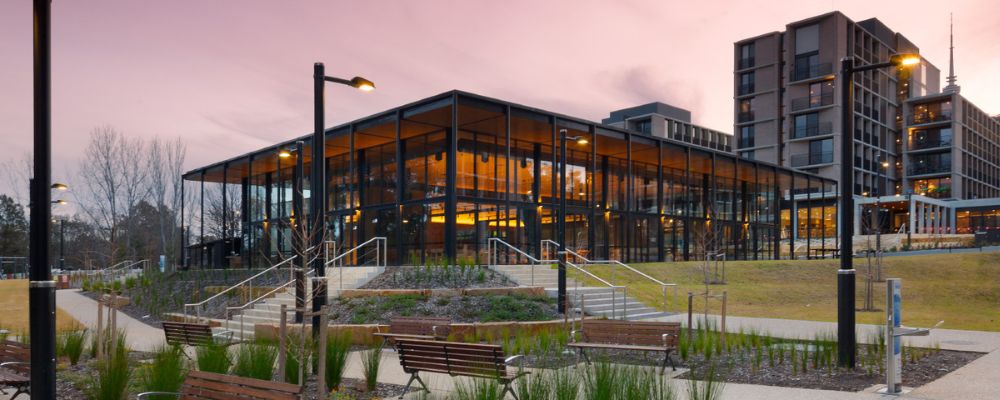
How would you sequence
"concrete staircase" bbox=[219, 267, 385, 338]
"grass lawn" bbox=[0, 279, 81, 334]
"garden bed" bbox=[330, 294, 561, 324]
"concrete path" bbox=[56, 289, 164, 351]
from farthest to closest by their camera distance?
"grass lawn" bbox=[0, 279, 81, 334]
"concrete staircase" bbox=[219, 267, 385, 338]
"garden bed" bbox=[330, 294, 561, 324]
"concrete path" bbox=[56, 289, 164, 351]

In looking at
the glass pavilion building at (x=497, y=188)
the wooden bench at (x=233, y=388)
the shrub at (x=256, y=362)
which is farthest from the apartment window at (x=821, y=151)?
the wooden bench at (x=233, y=388)

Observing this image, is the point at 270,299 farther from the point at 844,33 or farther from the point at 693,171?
the point at 844,33

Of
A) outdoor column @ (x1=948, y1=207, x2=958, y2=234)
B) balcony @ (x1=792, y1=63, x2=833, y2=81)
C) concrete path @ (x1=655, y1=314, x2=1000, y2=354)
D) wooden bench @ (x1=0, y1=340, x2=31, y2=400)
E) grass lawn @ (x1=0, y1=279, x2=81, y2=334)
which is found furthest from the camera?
outdoor column @ (x1=948, y1=207, x2=958, y2=234)

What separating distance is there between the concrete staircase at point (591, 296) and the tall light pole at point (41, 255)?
1296cm

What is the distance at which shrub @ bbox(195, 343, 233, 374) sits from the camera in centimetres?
827

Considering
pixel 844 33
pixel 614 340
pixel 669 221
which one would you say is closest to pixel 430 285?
pixel 614 340

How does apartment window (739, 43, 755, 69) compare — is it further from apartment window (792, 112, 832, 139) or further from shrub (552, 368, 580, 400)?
shrub (552, 368, 580, 400)

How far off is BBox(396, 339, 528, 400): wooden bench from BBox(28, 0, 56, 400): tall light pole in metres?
3.72

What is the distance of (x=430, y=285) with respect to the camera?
61.5ft

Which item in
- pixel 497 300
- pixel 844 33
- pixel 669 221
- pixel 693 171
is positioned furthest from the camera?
pixel 844 33

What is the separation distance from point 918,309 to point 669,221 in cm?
1681

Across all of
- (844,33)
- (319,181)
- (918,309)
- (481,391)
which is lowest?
(918,309)

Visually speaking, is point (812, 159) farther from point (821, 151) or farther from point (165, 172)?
point (165, 172)

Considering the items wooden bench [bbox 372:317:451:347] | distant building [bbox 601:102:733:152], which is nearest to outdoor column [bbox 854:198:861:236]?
distant building [bbox 601:102:733:152]
